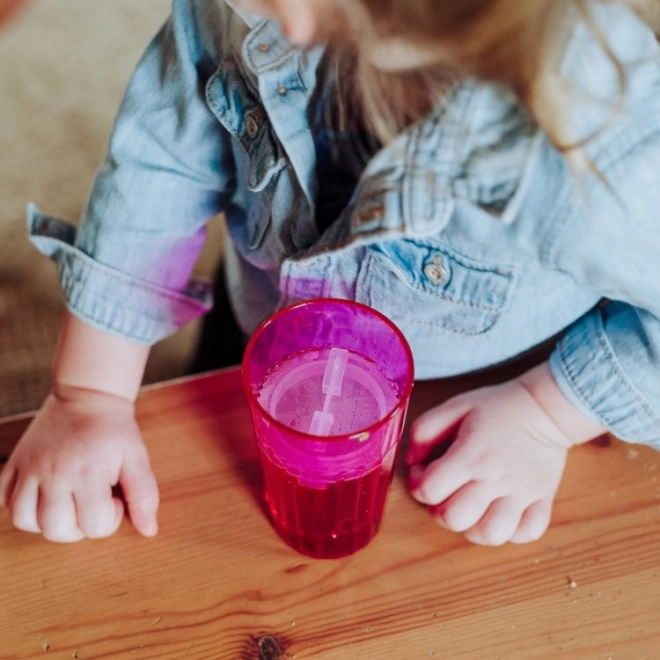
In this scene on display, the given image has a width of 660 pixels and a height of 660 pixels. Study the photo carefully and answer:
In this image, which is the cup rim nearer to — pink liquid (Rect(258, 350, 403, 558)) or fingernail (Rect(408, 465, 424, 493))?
pink liquid (Rect(258, 350, 403, 558))

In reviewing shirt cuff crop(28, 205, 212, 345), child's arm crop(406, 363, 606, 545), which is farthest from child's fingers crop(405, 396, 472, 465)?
shirt cuff crop(28, 205, 212, 345)

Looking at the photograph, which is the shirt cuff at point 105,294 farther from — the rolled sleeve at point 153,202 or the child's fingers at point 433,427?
the child's fingers at point 433,427

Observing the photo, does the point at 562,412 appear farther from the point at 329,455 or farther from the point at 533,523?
the point at 329,455

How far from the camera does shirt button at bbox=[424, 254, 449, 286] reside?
47cm

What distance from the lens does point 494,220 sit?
0.41m

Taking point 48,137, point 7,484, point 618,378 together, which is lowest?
point 48,137

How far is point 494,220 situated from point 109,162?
0.99ft

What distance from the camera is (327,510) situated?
1.54 ft

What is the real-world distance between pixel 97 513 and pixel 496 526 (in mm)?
247

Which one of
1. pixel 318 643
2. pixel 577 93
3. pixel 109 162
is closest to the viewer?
pixel 577 93

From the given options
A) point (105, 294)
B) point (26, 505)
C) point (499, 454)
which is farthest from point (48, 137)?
point (499, 454)

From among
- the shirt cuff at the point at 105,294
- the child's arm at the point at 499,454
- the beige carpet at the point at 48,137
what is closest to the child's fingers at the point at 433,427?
the child's arm at the point at 499,454

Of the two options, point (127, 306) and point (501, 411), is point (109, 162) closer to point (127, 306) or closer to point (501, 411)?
point (127, 306)

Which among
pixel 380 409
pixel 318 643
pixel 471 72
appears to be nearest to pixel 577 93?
pixel 471 72
